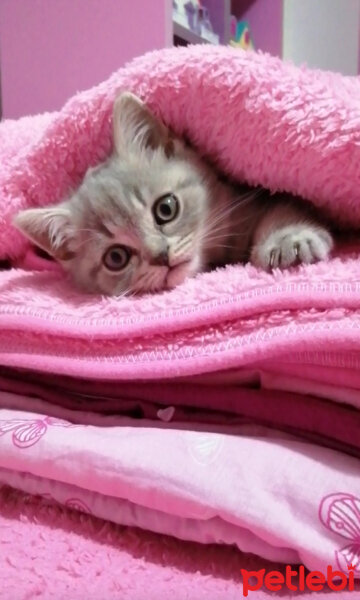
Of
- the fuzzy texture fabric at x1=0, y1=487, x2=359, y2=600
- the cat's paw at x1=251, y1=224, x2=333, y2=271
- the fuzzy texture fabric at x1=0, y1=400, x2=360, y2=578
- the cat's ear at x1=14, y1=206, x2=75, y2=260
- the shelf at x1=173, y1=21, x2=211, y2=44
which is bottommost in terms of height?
the fuzzy texture fabric at x1=0, y1=487, x2=359, y2=600

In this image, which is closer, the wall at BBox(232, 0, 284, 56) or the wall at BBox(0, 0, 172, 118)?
the wall at BBox(0, 0, 172, 118)

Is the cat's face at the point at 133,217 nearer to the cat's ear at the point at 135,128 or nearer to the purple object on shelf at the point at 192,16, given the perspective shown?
the cat's ear at the point at 135,128

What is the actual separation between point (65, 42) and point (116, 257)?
3.95ft

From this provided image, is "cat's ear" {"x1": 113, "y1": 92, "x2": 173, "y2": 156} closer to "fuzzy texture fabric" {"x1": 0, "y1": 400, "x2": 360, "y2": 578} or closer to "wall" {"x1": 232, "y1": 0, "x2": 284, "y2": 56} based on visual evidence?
"fuzzy texture fabric" {"x1": 0, "y1": 400, "x2": 360, "y2": 578}

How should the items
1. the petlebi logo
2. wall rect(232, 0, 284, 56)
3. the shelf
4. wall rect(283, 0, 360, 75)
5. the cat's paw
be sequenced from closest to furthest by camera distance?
A: the petlebi logo
the cat's paw
the shelf
wall rect(232, 0, 284, 56)
wall rect(283, 0, 360, 75)

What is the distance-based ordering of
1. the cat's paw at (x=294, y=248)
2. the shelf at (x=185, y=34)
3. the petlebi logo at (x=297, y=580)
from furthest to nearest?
1. the shelf at (x=185, y=34)
2. the cat's paw at (x=294, y=248)
3. the petlebi logo at (x=297, y=580)

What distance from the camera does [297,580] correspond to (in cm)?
39

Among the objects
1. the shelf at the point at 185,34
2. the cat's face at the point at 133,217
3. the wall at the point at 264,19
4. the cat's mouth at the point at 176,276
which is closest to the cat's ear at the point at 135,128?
the cat's face at the point at 133,217

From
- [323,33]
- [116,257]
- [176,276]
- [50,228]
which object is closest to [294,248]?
[176,276]

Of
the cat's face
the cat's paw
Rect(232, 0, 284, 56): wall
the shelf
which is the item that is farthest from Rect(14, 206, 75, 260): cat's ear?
Rect(232, 0, 284, 56): wall

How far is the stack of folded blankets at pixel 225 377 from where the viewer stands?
412 mm

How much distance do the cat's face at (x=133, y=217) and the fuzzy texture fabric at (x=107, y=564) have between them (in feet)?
1.01

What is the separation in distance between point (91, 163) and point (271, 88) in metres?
0.32

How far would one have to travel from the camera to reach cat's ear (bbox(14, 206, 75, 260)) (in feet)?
2.51
